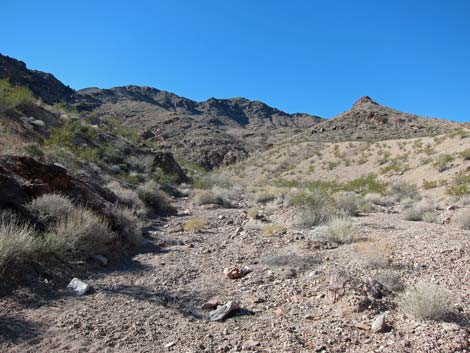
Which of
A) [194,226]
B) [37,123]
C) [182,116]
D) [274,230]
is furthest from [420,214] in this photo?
[182,116]

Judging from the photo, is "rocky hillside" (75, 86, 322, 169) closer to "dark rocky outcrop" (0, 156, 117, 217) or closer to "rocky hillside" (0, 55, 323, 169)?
"rocky hillside" (0, 55, 323, 169)

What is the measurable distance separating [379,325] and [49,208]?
18.0 ft

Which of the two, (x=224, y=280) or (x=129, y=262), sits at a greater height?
(x=224, y=280)

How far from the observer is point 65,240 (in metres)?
5.93

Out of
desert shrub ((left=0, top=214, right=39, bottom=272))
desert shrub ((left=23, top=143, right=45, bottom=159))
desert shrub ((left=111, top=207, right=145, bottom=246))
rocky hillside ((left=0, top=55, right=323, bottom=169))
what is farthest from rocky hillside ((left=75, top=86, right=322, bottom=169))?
desert shrub ((left=0, top=214, right=39, bottom=272))

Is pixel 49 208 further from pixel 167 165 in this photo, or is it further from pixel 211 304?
pixel 167 165

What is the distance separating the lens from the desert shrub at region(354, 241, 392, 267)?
574cm

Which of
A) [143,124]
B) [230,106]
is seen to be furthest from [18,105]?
[230,106]

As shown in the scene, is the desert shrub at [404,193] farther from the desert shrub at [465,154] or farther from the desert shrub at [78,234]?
the desert shrub at [78,234]

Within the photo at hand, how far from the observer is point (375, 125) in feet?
156

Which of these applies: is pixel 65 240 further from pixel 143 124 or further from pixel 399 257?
pixel 143 124

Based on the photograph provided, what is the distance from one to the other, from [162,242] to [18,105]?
526 inches

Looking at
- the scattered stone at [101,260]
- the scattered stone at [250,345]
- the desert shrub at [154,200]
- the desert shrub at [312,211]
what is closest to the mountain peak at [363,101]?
the desert shrub at [154,200]

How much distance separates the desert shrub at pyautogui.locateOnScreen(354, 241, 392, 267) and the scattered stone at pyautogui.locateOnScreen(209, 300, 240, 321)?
2467 mm
